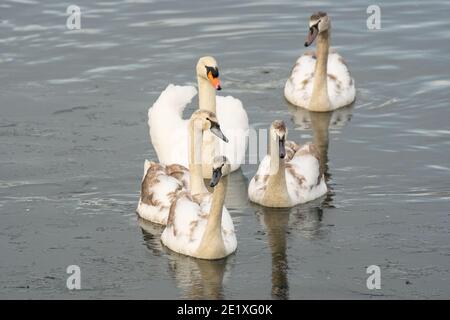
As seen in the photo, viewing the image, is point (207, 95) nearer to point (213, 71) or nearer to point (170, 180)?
point (213, 71)

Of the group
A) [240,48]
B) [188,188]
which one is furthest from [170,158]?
[240,48]

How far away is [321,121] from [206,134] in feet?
10.4

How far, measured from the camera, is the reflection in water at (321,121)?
68.3 ft

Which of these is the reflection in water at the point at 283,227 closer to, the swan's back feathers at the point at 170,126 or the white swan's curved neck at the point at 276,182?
the white swan's curved neck at the point at 276,182

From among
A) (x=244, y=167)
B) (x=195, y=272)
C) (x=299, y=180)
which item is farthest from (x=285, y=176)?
(x=195, y=272)

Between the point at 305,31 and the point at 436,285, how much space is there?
10957 millimetres

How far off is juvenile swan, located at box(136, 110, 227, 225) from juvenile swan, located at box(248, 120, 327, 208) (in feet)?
2.27

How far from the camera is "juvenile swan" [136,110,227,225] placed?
57.6ft

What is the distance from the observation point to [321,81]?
2227 cm

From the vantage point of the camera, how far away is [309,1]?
27688 millimetres

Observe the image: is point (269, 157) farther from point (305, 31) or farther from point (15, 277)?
point (305, 31)

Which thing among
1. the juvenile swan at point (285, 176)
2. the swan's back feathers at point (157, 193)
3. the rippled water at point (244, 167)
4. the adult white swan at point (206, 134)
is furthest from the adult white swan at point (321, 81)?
the swan's back feathers at point (157, 193)

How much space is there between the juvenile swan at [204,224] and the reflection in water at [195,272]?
0.27 ft

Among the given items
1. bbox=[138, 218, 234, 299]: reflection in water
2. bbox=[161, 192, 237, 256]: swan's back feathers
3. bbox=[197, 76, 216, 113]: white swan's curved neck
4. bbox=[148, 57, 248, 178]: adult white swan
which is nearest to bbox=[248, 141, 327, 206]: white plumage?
bbox=[148, 57, 248, 178]: adult white swan
